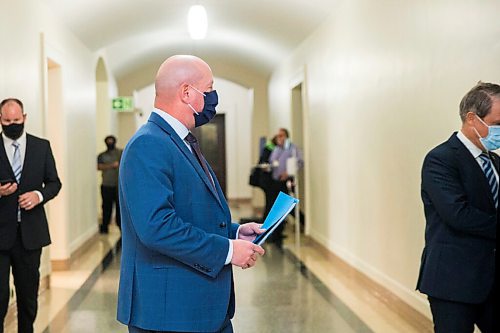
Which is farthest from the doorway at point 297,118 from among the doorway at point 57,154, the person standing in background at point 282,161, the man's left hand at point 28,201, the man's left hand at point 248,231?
the man's left hand at point 248,231

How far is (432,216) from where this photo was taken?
305cm

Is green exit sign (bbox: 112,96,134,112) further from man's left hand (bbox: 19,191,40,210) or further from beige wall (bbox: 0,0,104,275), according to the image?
man's left hand (bbox: 19,191,40,210)

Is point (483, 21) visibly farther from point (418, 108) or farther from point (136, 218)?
point (136, 218)

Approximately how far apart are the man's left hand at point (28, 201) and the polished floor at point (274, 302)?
4.58 feet

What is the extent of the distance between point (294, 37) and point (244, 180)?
31.5 feet

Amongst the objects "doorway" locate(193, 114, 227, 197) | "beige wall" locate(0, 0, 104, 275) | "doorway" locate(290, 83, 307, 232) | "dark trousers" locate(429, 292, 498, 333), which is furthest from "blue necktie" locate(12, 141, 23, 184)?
"doorway" locate(193, 114, 227, 197)

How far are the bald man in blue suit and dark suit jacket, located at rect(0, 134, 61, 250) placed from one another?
2.06 m

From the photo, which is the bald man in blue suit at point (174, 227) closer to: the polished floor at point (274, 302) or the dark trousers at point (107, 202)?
the polished floor at point (274, 302)

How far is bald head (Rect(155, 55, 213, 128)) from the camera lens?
247 cm

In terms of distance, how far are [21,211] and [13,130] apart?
47 cm

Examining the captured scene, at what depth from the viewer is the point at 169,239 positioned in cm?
229

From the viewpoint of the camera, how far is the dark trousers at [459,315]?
2922mm

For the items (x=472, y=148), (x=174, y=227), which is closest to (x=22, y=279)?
(x=174, y=227)

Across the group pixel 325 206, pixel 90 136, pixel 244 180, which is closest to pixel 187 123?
pixel 325 206
